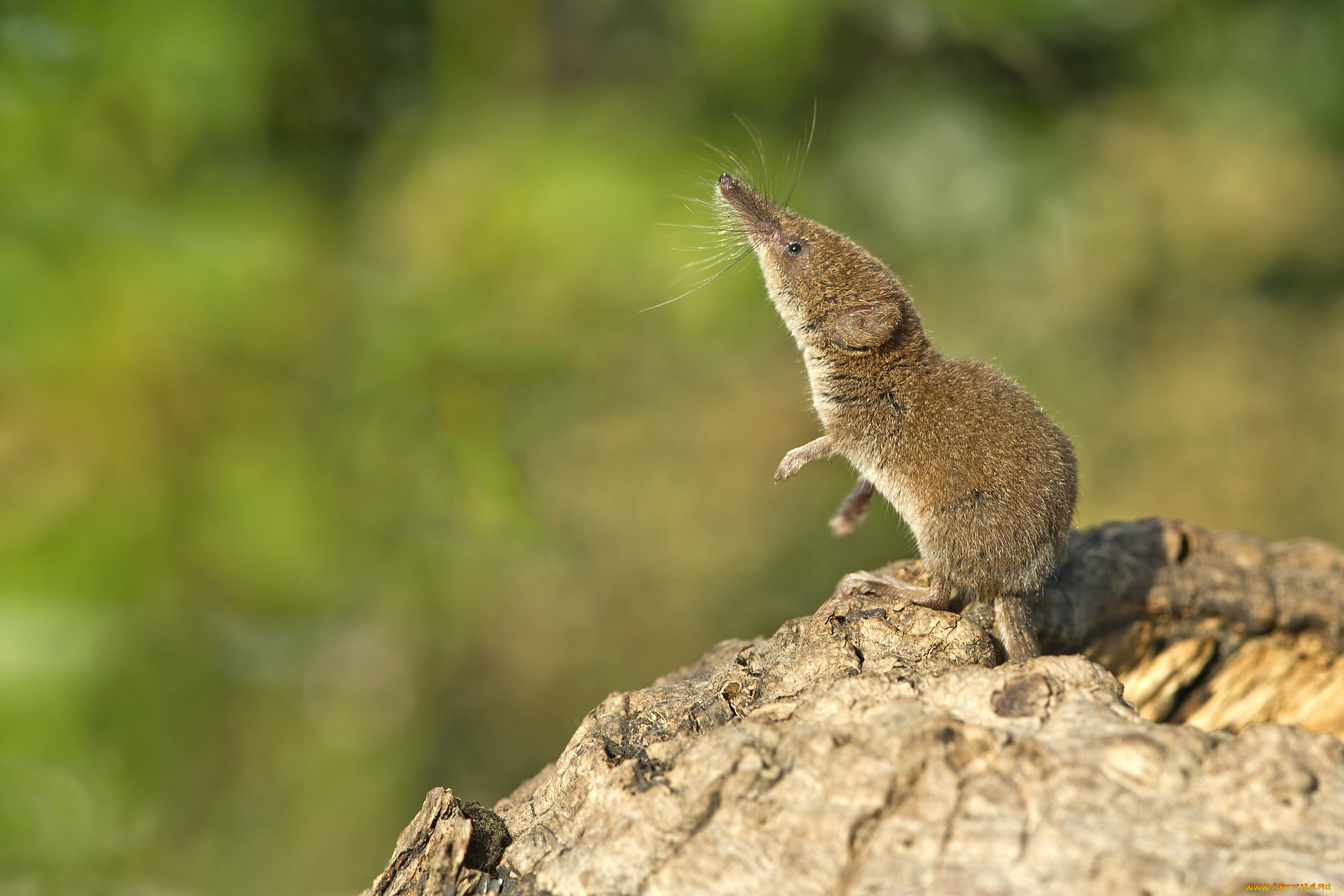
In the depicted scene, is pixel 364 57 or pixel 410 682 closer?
pixel 410 682

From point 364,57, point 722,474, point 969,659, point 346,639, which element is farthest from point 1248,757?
point 364,57

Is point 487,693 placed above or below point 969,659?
above

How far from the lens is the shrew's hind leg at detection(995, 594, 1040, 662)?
2.61 meters

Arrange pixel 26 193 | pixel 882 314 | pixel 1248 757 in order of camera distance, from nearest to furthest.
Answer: pixel 1248 757
pixel 882 314
pixel 26 193

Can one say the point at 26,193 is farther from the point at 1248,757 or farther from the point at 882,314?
the point at 1248,757

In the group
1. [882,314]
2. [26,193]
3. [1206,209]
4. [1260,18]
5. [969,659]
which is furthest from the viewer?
[1206,209]

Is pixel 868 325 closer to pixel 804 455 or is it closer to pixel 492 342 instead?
pixel 804 455

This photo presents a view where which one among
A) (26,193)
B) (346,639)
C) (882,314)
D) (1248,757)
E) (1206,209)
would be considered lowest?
(1248,757)

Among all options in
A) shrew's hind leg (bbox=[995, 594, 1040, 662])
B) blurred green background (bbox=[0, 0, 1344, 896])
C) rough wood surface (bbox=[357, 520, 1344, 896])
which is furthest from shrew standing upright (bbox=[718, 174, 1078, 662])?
blurred green background (bbox=[0, 0, 1344, 896])

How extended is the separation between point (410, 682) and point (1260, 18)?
569cm

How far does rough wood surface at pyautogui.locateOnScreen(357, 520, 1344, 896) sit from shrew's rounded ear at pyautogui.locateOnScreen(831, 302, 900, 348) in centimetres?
91

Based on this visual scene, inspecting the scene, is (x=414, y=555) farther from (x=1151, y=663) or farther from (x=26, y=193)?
(x=1151, y=663)

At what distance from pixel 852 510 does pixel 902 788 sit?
170cm

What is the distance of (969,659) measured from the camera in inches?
91.2
